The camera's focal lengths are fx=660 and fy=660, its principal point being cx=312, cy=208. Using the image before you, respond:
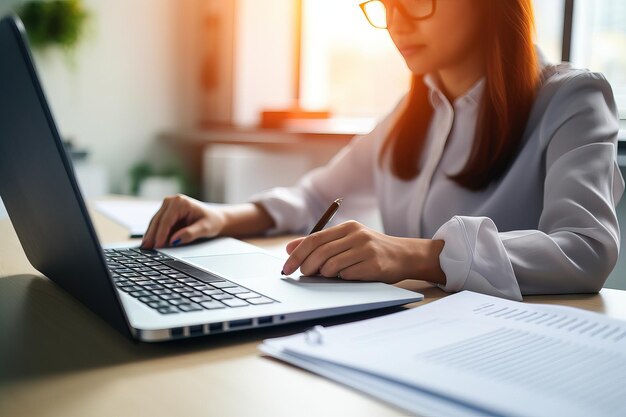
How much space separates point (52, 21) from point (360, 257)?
2605 mm

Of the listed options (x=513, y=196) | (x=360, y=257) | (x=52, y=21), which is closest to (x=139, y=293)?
(x=360, y=257)

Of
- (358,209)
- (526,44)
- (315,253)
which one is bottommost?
(358,209)

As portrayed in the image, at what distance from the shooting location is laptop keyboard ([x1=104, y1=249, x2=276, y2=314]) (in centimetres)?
59

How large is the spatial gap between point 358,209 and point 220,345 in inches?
42.6

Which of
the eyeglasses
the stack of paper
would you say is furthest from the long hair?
the stack of paper

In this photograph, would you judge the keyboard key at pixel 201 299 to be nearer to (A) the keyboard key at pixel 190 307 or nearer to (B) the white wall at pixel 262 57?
(A) the keyboard key at pixel 190 307

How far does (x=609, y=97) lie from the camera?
1.08 m

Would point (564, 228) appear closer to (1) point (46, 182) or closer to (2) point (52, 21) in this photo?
(1) point (46, 182)

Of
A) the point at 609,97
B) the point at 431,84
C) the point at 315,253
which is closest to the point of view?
the point at 315,253

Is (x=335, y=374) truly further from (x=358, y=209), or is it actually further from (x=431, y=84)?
(x=358, y=209)

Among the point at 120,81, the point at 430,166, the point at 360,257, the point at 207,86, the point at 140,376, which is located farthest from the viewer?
the point at 207,86

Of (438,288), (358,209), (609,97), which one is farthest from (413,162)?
(438,288)

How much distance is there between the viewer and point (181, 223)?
106 centimetres

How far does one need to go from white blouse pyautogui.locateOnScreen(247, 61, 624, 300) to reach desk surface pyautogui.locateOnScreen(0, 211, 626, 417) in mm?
239
